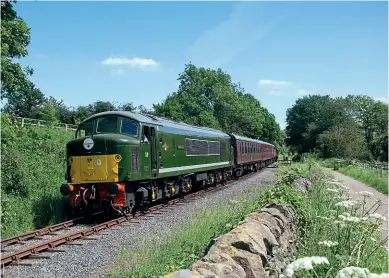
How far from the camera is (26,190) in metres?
14.7

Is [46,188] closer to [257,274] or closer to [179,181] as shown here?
[179,181]

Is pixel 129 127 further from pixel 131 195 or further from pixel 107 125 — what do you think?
pixel 131 195

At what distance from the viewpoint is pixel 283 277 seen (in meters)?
3.63

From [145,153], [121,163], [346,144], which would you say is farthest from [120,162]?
[346,144]

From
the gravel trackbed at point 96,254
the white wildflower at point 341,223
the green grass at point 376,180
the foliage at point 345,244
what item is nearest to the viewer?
the foliage at point 345,244

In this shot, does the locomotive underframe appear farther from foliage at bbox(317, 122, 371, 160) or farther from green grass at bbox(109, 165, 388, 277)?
foliage at bbox(317, 122, 371, 160)

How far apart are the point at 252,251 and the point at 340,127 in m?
63.8

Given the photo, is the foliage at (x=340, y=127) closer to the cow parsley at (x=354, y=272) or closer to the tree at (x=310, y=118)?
the tree at (x=310, y=118)

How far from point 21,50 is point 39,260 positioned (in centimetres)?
1293

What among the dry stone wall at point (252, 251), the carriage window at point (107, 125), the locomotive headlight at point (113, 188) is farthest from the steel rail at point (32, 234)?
the dry stone wall at point (252, 251)

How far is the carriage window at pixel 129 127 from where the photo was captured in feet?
46.4

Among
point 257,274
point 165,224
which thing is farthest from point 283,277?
point 165,224

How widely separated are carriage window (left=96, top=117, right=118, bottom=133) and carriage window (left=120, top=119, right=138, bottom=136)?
0.27m

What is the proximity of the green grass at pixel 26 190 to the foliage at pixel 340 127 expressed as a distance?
46.0 m
